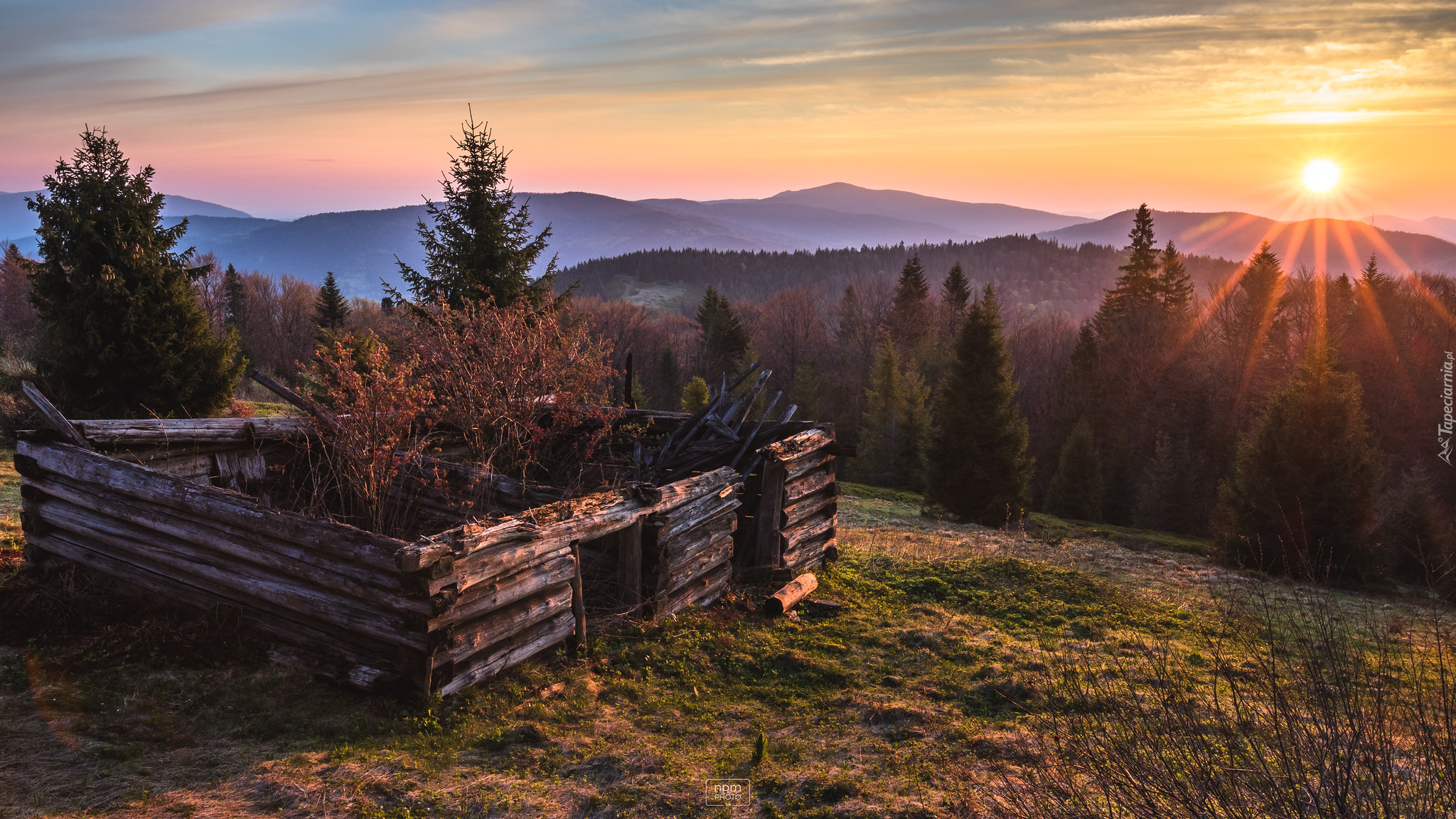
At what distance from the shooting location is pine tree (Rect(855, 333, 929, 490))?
4150cm

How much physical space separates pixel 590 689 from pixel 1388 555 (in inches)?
1101

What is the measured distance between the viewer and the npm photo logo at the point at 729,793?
4719mm

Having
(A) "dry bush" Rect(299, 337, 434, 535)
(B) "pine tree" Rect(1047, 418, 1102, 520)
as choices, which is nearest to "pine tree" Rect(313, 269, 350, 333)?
(A) "dry bush" Rect(299, 337, 434, 535)

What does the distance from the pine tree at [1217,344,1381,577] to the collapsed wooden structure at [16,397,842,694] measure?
1770 cm

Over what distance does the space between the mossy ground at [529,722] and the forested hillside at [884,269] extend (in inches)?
3246

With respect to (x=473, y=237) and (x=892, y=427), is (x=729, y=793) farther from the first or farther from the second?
(x=892, y=427)

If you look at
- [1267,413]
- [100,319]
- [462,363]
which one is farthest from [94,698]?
[1267,413]

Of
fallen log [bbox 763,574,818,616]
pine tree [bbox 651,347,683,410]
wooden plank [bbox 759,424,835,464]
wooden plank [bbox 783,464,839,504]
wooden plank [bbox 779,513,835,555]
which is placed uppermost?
wooden plank [bbox 759,424,835,464]

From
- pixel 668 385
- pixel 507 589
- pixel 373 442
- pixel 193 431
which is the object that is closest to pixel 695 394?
pixel 668 385

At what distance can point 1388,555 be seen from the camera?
2367cm

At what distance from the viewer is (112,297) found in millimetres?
17031

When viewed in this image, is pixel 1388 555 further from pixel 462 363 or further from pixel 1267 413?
pixel 462 363

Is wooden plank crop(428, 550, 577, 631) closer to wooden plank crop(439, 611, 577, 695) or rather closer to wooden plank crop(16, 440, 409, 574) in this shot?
wooden plank crop(439, 611, 577, 695)

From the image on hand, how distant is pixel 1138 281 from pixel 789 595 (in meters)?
47.0
